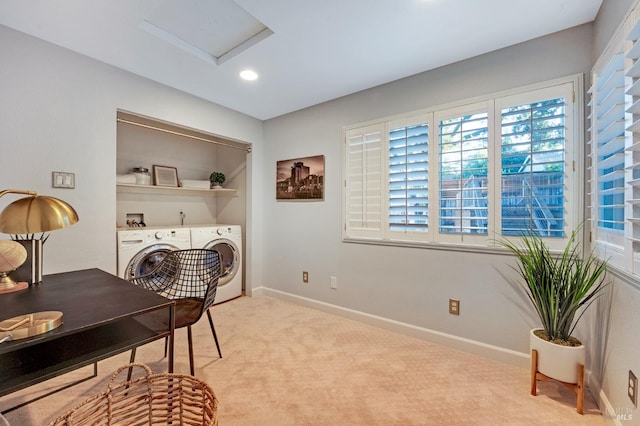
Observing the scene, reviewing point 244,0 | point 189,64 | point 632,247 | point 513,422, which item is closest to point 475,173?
point 632,247

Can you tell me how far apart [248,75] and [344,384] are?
2560mm

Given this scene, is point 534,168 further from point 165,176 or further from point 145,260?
point 165,176

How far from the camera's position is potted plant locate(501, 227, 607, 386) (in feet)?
5.18

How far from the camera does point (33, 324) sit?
3.03 feet

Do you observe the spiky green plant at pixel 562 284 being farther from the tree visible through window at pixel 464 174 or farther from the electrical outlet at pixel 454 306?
the electrical outlet at pixel 454 306

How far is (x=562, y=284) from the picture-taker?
1652 mm

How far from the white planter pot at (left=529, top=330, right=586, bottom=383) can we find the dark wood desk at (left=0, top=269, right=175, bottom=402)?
6.71ft

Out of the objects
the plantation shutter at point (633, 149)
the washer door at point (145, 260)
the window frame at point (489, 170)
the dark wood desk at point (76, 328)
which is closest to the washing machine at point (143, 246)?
the washer door at point (145, 260)

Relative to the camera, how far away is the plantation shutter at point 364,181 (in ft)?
8.84

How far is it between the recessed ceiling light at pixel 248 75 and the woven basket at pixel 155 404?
2.29 meters

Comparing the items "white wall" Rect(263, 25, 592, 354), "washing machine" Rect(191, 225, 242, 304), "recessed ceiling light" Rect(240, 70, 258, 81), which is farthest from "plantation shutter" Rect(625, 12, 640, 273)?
"washing machine" Rect(191, 225, 242, 304)

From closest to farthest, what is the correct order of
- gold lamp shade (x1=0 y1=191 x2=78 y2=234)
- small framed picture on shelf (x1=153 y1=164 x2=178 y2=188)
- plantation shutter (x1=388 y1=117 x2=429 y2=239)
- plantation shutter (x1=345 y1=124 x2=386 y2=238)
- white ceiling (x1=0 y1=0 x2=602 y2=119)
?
gold lamp shade (x1=0 y1=191 x2=78 y2=234), white ceiling (x1=0 y1=0 x2=602 y2=119), plantation shutter (x1=388 y1=117 x2=429 y2=239), plantation shutter (x1=345 y1=124 x2=386 y2=238), small framed picture on shelf (x1=153 y1=164 x2=178 y2=188)

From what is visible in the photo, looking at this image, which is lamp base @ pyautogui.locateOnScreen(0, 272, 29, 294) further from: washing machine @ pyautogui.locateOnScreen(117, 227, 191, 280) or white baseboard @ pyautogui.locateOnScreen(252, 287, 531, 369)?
white baseboard @ pyautogui.locateOnScreen(252, 287, 531, 369)

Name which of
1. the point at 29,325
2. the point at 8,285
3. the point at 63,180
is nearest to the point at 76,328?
the point at 29,325
